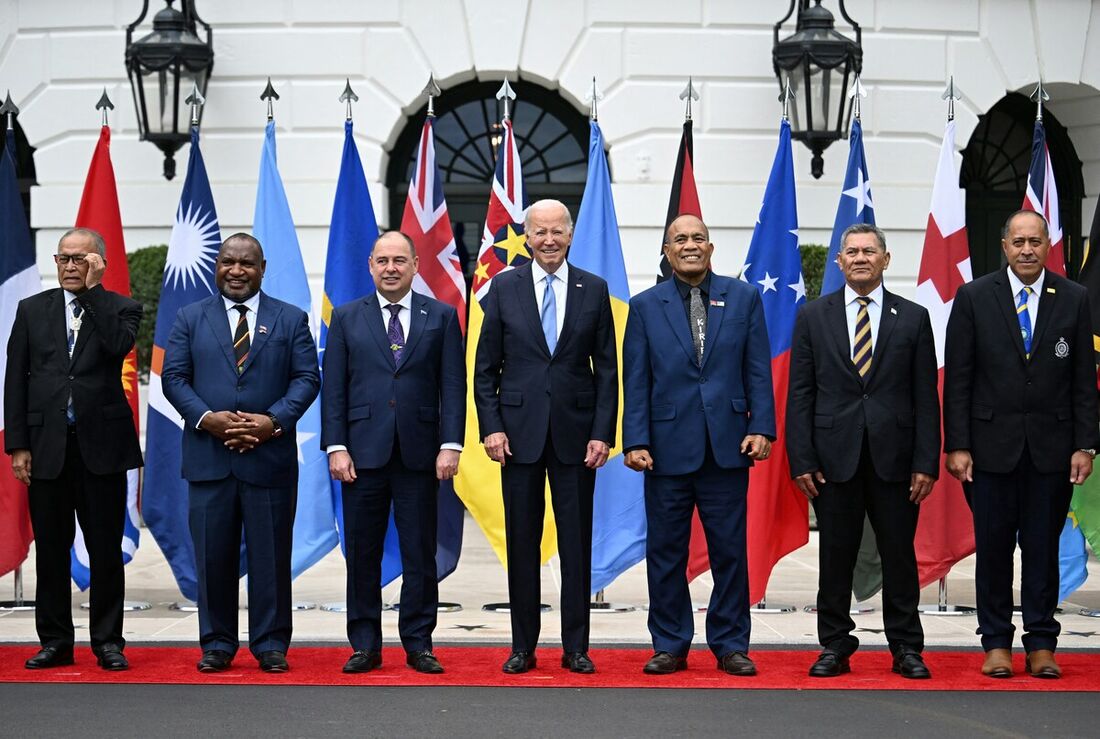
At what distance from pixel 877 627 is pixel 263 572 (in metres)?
3.30

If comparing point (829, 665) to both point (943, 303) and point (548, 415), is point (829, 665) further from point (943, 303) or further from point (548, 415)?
point (943, 303)

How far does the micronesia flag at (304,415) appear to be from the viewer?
8656mm

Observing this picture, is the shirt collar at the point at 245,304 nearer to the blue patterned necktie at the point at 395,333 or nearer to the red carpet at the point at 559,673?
the blue patterned necktie at the point at 395,333

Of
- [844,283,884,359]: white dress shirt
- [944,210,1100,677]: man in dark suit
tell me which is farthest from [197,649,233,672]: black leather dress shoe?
[944,210,1100,677]: man in dark suit

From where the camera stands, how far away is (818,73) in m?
12.0

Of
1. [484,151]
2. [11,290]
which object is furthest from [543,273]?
[484,151]

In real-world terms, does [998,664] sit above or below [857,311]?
below

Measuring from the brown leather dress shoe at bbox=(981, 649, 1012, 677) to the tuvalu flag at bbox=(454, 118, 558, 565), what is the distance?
262cm

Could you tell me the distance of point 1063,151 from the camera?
1380cm

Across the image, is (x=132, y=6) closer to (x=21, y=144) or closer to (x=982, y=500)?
(x=21, y=144)

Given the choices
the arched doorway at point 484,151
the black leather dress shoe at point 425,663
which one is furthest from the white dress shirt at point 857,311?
the arched doorway at point 484,151

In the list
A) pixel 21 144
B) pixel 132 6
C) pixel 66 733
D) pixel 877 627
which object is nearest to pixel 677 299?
pixel 877 627

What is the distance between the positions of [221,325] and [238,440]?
0.53 meters

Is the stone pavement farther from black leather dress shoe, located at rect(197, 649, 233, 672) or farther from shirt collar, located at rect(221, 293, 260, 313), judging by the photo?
shirt collar, located at rect(221, 293, 260, 313)
